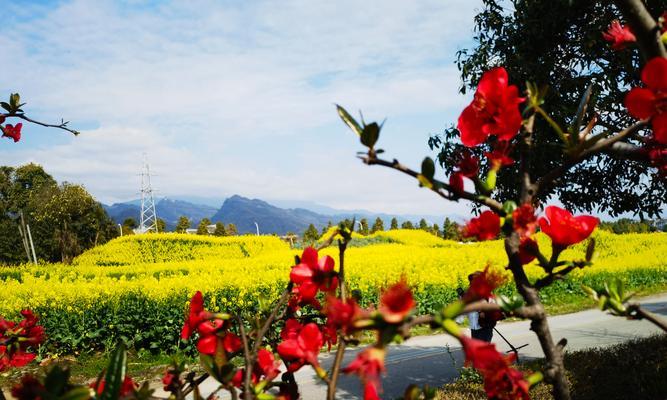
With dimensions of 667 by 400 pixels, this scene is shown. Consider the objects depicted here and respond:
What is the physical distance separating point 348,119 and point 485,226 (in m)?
0.33

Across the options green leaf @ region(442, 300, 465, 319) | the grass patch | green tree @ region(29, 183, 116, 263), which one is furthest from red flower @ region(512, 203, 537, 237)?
green tree @ region(29, 183, 116, 263)

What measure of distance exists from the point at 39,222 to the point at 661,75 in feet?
144

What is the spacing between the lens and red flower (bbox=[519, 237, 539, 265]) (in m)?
0.85

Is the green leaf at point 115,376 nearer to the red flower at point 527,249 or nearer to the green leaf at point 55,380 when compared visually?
the green leaf at point 55,380

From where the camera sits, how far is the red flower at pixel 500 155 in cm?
84

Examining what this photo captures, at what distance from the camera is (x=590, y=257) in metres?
0.90

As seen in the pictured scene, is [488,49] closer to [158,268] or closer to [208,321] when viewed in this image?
[208,321]

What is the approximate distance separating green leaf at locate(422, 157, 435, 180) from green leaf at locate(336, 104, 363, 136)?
11 cm

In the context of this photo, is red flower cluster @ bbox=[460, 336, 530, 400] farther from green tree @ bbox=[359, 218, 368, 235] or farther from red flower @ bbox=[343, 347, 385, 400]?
green tree @ bbox=[359, 218, 368, 235]

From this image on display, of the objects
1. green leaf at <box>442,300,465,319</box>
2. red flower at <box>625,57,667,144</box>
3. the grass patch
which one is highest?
red flower at <box>625,57,667,144</box>

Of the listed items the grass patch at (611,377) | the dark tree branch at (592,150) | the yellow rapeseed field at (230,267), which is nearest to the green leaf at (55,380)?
the yellow rapeseed field at (230,267)

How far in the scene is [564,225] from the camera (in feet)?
2.87

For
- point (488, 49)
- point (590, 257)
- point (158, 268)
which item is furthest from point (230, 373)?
point (158, 268)

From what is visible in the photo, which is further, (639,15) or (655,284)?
(655,284)
